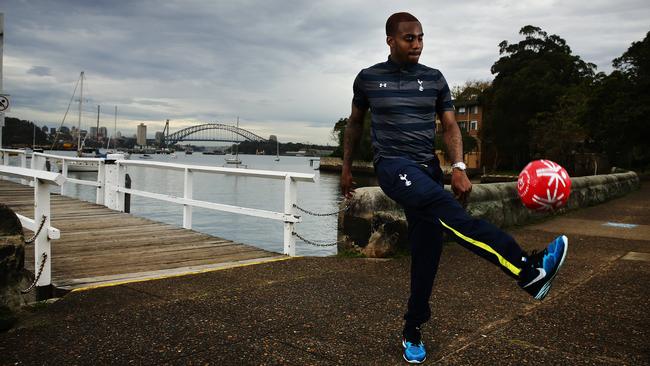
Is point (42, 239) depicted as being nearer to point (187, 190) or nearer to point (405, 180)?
point (405, 180)

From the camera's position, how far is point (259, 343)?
336cm

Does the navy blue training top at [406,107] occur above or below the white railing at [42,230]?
above

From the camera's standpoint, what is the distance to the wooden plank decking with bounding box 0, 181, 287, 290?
18.4 ft

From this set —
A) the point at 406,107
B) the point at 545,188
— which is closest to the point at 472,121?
the point at 545,188

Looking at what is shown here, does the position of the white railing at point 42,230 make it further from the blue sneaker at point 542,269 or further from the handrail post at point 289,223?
the blue sneaker at point 542,269

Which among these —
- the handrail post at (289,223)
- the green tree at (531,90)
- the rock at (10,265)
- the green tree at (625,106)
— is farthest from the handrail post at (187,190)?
the green tree at (531,90)

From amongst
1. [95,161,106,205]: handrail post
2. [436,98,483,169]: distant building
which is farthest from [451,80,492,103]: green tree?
[95,161,106,205]: handrail post

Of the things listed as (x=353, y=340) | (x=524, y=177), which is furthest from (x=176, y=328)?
(x=524, y=177)

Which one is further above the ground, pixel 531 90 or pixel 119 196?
pixel 531 90

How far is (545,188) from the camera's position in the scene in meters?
4.89

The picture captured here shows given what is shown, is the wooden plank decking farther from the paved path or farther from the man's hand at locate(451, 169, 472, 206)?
the man's hand at locate(451, 169, 472, 206)

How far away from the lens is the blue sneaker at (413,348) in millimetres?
3006

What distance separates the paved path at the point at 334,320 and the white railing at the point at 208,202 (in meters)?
1.07

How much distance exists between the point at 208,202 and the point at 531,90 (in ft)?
197
